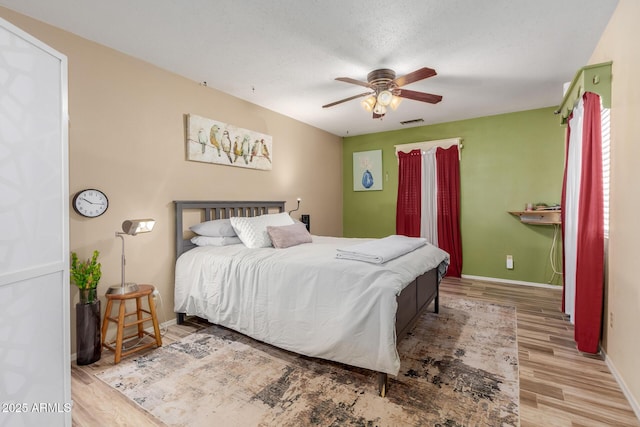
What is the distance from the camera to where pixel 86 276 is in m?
2.28

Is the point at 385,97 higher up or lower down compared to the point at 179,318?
higher up

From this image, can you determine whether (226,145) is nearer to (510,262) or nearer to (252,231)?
(252,231)

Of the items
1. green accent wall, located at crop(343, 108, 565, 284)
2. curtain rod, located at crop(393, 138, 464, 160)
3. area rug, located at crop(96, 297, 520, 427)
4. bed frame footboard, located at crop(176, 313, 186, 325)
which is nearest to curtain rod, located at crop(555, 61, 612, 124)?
area rug, located at crop(96, 297, 520, 427)

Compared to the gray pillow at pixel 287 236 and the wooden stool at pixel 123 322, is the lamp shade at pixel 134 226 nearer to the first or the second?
the wooden stool at pixel 123 322

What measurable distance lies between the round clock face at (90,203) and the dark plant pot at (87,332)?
2.35 feet

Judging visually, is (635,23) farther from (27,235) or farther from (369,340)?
(27,235)

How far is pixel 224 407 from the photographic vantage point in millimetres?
1798

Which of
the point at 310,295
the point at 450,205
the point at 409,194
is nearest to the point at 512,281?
the point at 450,205

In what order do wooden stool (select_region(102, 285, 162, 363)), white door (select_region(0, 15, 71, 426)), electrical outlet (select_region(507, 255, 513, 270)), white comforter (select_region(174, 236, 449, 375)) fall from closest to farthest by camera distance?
white door (select_region(0, 15, 71, 426))
white comforter (select_region(174, 236, 449, 375))
wooden stool (select_region(102, 285, 162, 363))
electrical outlet (select_region(507, 255, 513, 270))

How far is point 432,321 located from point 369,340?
1.49 meters

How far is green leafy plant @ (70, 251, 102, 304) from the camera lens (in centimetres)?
226

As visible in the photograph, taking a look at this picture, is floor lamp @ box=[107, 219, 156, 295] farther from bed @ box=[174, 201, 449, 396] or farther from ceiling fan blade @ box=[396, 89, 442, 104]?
ceiling fan blade @ box=[396, 89, 442, 104]

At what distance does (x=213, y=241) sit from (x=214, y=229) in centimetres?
13

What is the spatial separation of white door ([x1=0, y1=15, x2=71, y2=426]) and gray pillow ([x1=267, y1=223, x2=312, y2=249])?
194cm
